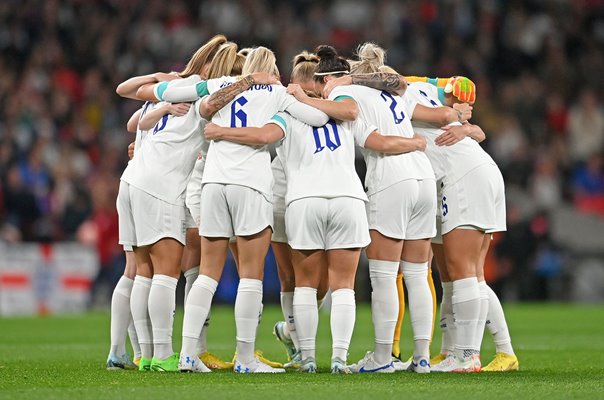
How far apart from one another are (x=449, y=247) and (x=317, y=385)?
6.56ft

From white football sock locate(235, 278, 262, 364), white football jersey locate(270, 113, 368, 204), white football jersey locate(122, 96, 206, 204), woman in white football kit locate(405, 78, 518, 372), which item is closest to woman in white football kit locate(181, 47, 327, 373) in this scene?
white football sock locate(235, 278, 262, 364)

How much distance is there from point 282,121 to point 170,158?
0.92m

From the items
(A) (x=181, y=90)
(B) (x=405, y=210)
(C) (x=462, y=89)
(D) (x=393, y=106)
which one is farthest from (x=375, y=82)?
(A) (x=181, y=90)

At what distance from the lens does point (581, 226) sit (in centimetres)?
2008

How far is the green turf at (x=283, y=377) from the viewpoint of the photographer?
6.99m

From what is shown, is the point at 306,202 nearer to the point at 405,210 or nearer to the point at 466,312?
the point at 405,210

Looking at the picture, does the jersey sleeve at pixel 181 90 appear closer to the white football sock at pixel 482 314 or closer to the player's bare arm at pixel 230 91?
the player's bare arm at pixel 230 91

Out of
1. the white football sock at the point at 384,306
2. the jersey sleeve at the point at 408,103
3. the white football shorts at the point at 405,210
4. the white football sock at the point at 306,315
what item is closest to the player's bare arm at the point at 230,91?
the jersey sleeve at the point at 408,103

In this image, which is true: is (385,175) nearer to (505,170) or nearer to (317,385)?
(317,385)

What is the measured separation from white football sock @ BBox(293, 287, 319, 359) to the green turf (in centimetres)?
25

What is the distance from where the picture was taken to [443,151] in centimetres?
914

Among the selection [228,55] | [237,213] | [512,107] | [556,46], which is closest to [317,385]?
[237,213]

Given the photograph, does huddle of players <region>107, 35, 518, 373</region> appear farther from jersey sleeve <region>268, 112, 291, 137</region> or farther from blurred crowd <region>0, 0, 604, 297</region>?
blurred crowd <region>0, 0, 604, 297</region>

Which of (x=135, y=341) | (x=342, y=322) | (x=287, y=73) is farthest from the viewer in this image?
(x=287, y=73)
